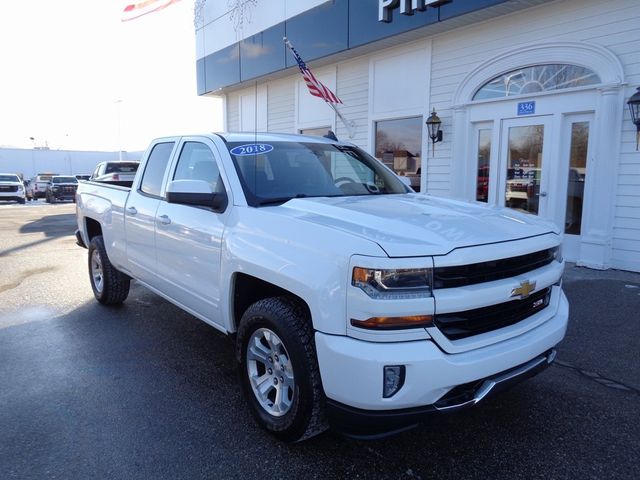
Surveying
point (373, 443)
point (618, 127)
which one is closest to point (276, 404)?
point (373, 443)

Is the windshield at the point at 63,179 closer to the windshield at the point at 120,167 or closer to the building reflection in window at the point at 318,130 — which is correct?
the windshield at the point at 120,167

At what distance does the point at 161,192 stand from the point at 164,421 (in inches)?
80.3

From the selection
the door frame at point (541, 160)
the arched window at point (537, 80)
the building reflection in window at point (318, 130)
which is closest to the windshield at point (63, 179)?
the building reflection in window at point (318, 130)

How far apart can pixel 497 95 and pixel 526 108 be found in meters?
0.68

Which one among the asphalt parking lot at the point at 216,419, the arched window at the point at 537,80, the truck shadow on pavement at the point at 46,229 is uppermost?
the arched window at the point at 537,80

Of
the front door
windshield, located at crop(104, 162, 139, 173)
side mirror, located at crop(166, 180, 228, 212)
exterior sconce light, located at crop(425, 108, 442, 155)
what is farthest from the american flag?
windshield, located at crop(104, 162, 139, 173)

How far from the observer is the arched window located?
25.2 feet

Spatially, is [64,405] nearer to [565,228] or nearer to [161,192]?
[161,192]

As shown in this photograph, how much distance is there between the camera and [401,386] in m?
2.30

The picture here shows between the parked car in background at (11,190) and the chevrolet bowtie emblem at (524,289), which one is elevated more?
the chevrolet bowtie emblem at (524,289)

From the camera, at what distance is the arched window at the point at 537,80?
7.69 m

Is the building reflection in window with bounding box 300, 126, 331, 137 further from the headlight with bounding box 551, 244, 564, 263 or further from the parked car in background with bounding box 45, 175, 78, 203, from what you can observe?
the parked car in background with bounding box 45, 175, 78, 203

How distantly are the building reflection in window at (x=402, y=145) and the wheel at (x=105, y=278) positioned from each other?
6.75 meters

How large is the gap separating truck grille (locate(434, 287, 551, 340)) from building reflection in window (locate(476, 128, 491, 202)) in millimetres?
6680
